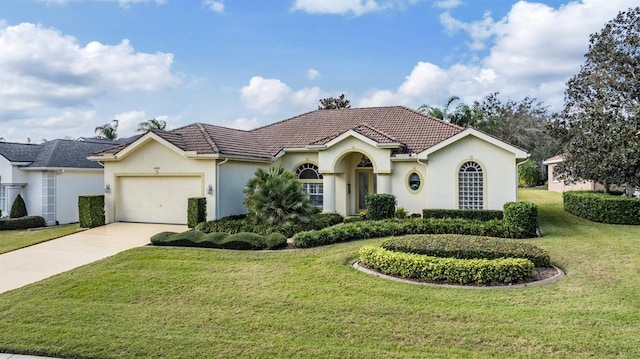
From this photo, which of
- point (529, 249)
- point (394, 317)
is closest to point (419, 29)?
point (529, 249)

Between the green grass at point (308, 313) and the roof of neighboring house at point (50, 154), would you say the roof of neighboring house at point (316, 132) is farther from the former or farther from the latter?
the green grass at point (308, 313)

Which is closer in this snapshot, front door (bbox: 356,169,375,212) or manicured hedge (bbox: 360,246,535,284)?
manicured hedge (bbox: 360,246,535,284)

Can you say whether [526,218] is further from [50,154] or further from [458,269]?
[50,154]

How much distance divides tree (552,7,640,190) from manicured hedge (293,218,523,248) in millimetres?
8120

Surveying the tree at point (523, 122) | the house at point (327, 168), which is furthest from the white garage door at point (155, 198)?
the tree at point (523, 122)

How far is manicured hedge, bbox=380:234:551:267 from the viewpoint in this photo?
10727 millimetres

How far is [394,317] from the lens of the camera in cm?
792

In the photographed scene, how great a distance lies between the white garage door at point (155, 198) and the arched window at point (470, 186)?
39.8 ft

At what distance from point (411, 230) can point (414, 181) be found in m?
5.50

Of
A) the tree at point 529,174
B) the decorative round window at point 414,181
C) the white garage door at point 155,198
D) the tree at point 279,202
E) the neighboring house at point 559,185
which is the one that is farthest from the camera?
the tree at point 529,174

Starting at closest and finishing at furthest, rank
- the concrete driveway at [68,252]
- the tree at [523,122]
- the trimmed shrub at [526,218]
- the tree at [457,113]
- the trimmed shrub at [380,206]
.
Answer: the concrete driveway at [68,252]
the trimmed shrub at [526,218]
the trimmed shrub at [380,206]
the tree at [457,113]
the tree at [523,122]

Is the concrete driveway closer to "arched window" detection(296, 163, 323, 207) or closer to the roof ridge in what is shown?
the roof ridge

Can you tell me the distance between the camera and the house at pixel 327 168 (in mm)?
19047

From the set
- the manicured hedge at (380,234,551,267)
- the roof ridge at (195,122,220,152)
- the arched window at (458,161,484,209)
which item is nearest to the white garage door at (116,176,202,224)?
the roof ridge at (195,122,220,152)
